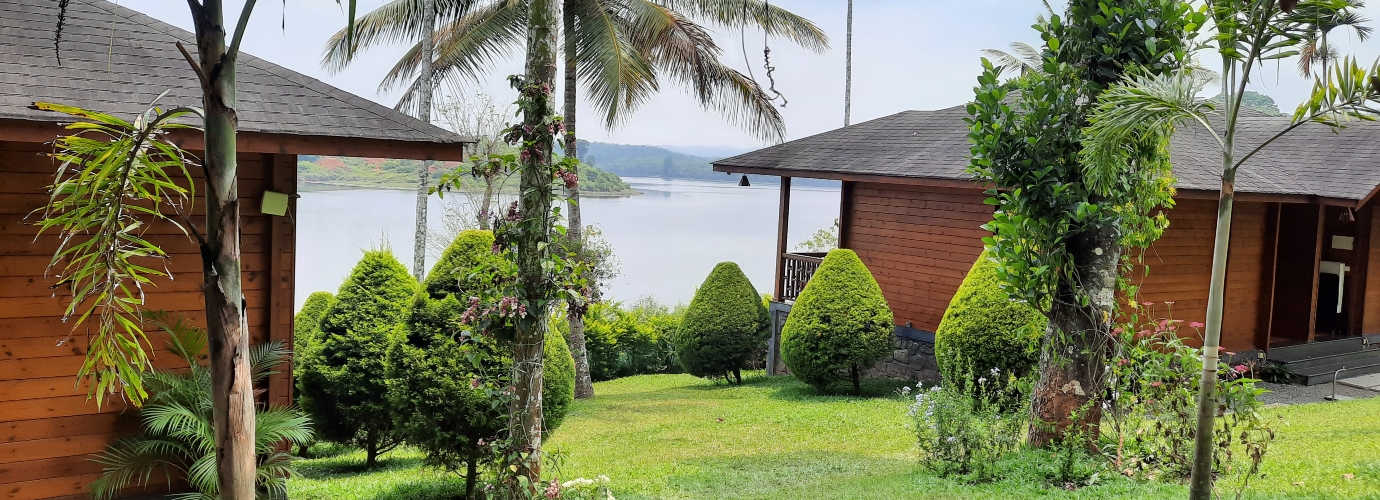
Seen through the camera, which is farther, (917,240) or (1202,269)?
(917,240)

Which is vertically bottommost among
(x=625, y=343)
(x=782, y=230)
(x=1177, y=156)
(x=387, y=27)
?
(x=625, y=343)

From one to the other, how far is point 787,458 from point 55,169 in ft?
20.3

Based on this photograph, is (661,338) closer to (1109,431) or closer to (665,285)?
(1109,431)

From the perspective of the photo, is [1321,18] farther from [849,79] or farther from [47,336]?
[849,79]

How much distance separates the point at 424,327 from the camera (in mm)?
7219

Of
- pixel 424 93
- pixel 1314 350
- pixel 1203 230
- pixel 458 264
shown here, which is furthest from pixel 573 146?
pixel 1314 350

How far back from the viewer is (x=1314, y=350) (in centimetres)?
1427

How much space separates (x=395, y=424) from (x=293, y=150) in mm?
2398

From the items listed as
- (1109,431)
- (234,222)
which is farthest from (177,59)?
(1109,431)

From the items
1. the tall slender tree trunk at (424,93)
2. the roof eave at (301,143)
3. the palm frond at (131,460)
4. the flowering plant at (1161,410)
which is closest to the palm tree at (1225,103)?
the flowering plant at (1161,410)

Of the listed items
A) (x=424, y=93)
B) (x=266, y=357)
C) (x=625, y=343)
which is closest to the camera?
(x=266, y=357)

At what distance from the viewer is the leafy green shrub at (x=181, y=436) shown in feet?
19.7

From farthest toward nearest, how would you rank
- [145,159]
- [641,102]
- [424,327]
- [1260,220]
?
[641,102], [1260,220], [424,327], [145,159]

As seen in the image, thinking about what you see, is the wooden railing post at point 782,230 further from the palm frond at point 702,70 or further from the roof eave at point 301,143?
the roof eave at point 301,143
